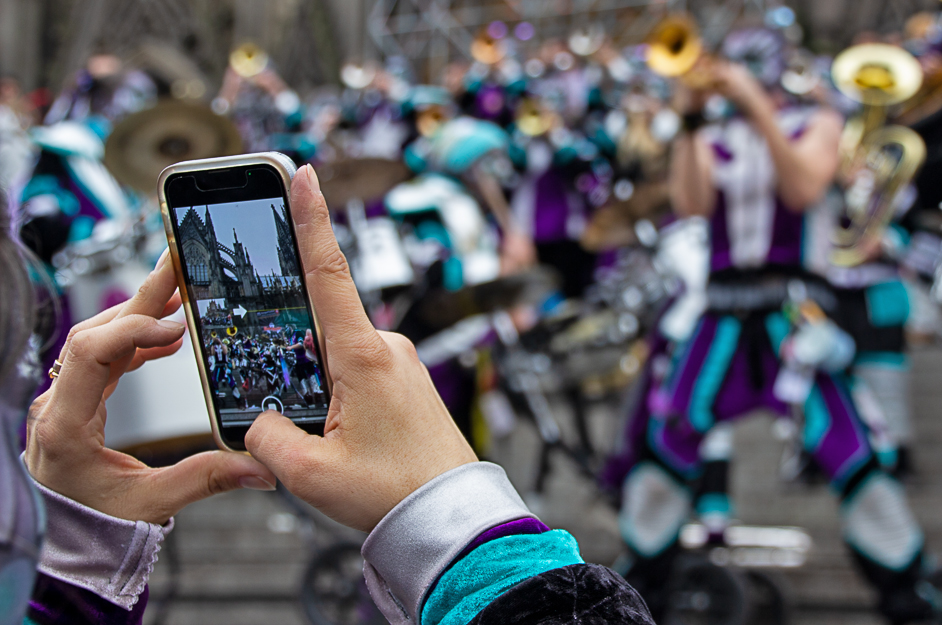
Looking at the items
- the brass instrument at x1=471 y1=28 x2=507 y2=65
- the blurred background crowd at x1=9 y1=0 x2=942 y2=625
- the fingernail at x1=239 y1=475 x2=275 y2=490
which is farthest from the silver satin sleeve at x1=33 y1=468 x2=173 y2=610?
the brass instrument at x1=471 y1=28 x2=507 y2=65

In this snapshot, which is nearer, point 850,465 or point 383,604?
point 383,604

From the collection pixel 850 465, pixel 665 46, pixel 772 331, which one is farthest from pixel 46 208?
pixel 850 465

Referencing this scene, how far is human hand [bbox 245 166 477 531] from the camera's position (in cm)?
88

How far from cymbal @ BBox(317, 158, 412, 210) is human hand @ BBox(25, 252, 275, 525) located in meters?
3.66

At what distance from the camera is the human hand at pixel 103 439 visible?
93cm

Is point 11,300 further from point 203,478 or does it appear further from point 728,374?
point 728,374

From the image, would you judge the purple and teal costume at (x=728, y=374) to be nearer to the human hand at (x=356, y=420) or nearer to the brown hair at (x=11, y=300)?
the human hand at (x=356, y=420)

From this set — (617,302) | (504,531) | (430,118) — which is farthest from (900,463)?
(430,118)

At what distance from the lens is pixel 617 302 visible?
493cm

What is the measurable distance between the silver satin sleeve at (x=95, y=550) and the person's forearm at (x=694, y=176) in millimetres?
3158

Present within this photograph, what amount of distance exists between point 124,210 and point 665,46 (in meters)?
2.88

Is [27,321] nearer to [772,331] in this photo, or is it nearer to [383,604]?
[383,604]

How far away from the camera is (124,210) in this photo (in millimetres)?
4598

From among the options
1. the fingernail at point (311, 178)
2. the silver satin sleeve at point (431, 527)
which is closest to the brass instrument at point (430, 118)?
the fingernail at point (311, 178)
